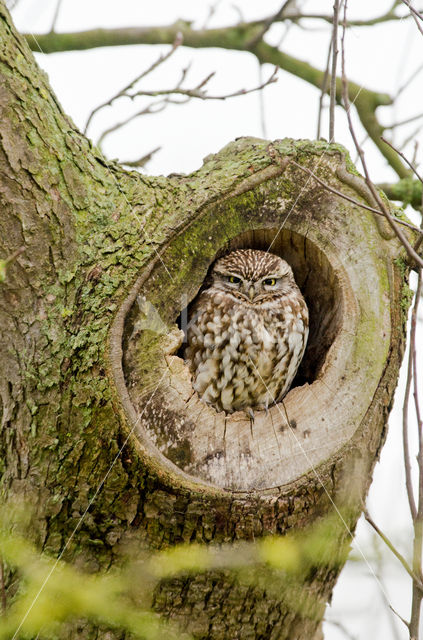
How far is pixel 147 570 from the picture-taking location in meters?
1.97

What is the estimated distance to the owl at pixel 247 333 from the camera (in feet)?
9.86

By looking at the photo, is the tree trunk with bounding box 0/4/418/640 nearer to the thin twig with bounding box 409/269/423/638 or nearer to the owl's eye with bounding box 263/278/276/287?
the thin twig with bounding box 409/269/423/638

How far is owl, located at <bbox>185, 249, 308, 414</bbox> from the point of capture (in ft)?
9.86

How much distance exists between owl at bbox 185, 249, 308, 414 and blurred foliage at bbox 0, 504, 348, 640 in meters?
1.02

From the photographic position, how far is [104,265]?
213cm

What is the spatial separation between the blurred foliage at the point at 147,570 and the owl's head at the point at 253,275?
4.13ft

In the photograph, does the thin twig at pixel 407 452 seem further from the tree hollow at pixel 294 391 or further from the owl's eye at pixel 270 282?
the owl's eye at pixel 270 282

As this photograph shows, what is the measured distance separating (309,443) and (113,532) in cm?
70

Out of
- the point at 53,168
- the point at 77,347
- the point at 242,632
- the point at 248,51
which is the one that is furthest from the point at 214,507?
the point at 248,51

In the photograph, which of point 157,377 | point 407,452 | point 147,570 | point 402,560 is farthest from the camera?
point 157,377

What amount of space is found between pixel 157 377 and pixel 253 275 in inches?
41.7

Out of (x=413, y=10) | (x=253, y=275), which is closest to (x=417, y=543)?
(x=413, y=10)

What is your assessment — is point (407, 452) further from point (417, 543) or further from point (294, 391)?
point (294, 391)

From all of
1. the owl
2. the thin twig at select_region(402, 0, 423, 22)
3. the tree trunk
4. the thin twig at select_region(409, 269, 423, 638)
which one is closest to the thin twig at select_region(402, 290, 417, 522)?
the thin twig at select_region(409, 269, 423, 638)
